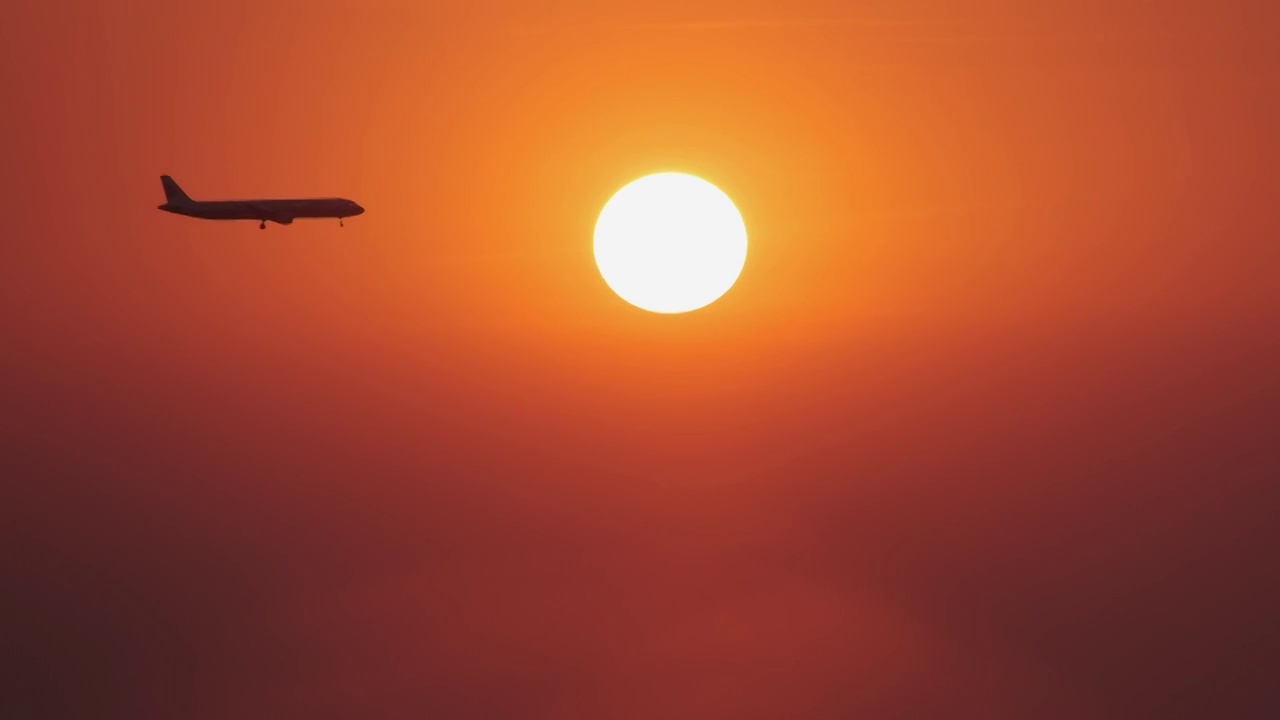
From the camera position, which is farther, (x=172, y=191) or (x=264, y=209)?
(x=172, y=191)

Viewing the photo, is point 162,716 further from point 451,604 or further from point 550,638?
point 550,638

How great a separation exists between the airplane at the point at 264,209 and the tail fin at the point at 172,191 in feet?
7.06

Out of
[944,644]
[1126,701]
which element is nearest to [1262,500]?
[1126,701]

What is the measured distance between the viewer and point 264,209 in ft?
244

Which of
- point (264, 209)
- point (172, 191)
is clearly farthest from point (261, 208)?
point (172, 191)

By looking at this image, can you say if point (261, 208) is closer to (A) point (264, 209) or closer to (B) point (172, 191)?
(A) point (264, 209)

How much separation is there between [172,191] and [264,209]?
40.7 ft

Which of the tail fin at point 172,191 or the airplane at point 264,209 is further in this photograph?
the tail fin at point 172,191

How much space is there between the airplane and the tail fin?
215 centimetres

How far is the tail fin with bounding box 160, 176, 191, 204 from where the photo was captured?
7956cm

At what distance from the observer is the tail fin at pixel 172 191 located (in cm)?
7956

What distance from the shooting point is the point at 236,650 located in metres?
131

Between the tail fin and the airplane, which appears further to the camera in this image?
the tail fin

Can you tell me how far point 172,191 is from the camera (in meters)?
81.4
